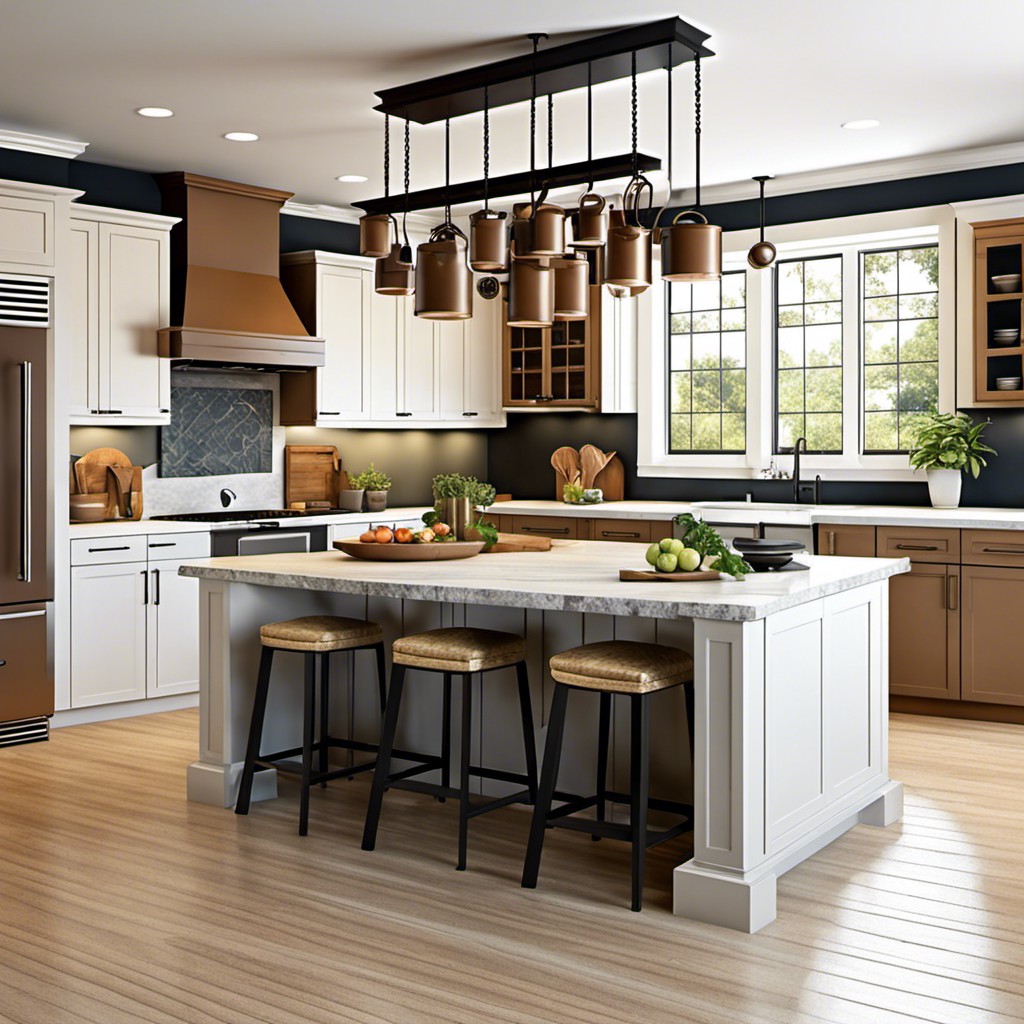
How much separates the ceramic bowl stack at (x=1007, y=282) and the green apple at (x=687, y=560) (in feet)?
11.3

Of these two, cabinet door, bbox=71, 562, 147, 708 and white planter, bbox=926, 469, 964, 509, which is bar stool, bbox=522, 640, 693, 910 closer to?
cabinet door, bbox=71, 562, 147, 708

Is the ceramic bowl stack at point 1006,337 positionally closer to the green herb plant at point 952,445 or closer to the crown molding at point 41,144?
the green herb plant at point 952,445

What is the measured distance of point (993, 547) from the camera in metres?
6.05

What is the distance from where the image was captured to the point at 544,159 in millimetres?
6633

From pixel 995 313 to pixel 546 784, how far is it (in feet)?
14.0

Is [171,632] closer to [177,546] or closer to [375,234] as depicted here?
[177,546]

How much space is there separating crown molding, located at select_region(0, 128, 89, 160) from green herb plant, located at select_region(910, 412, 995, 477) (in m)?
4.72

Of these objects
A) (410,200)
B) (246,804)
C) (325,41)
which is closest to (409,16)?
(325,41)

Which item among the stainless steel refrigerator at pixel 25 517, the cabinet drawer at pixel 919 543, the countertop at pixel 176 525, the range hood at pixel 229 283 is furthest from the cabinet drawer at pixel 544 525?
the stainless steel refrigerator at pixel 25 517

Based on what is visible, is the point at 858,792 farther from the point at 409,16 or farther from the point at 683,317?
the point at 683,317

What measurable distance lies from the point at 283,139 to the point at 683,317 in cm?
301

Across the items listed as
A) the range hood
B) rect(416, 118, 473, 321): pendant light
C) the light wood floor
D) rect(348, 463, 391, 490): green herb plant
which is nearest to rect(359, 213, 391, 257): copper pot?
rect(416, 118, 473, 321): pendant light

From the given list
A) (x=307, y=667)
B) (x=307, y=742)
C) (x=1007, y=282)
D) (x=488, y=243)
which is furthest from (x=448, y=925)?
(x=1007, y=282)

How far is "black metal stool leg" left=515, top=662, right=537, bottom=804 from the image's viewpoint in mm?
4191
